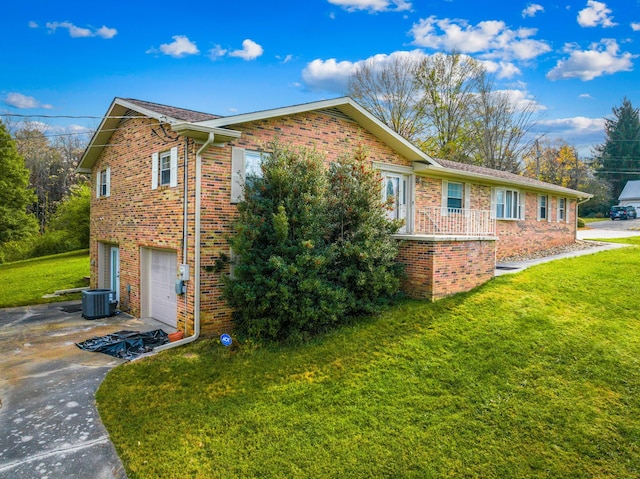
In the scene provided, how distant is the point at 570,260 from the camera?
1324 centimetres

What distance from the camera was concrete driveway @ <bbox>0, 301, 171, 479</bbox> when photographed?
429 centimetres

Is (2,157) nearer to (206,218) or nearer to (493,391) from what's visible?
(206,218)

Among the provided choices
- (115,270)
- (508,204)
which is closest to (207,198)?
(115,270)

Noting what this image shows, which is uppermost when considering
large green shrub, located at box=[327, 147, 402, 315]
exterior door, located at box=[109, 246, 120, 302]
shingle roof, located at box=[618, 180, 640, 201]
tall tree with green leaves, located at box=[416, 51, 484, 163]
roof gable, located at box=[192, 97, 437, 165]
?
tall tree with green leaves, located at box=[416, 51, 484, 163]

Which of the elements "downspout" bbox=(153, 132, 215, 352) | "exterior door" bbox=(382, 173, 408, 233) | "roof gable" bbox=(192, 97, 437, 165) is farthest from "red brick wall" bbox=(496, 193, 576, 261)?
"downspout" bbox=(153, 132, 215, 352)

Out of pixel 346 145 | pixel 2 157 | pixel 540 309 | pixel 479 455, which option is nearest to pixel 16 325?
pixel 346 145

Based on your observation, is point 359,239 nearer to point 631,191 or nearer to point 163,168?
point 163,168

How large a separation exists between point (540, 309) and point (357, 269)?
4151 millimetres

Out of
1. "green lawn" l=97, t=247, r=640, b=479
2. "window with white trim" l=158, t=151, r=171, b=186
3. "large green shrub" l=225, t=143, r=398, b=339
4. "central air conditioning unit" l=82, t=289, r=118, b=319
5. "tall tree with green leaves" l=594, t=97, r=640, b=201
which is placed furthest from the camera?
"tall tree with green leaves" l=594, t=97, r=640, b=201

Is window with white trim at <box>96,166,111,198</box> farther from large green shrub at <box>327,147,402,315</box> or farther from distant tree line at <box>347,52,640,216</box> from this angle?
distant tree line at <box>347,52,640,216</box>

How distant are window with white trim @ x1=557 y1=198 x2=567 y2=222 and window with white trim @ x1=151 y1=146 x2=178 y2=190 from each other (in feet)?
61.7

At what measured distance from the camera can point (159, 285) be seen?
1045cm

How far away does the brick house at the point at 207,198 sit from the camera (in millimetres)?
8375

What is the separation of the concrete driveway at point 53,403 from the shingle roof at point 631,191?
178 ft
